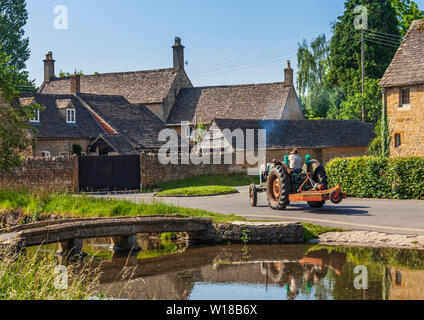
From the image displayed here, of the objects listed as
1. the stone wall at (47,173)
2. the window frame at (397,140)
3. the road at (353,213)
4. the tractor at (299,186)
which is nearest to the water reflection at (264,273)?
the road at (353,213)

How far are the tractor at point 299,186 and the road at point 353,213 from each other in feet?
1.48

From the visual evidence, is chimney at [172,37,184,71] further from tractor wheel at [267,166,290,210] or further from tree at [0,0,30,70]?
tractor wheel at [267,166,290,210]

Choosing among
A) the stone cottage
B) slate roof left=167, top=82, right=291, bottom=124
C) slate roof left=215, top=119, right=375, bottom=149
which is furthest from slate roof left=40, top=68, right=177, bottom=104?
the stone cottage

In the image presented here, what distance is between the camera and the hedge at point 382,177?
24.2m

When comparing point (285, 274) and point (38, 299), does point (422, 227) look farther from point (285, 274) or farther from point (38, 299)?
point (38, 299)

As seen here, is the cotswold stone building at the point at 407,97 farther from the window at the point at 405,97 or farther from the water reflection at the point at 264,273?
the water reflection at the point at 264,273

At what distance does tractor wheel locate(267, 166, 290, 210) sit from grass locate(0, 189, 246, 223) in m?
2.57

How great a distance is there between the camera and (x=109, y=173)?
36.1m

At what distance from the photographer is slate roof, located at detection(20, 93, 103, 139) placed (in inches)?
1799

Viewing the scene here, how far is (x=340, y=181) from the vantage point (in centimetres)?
2664

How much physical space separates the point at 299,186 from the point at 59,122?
31259 mm

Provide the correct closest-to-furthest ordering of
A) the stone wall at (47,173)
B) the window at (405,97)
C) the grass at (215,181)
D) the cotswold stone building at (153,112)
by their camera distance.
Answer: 1. the stone wall at (47,173)
2. the window at (405,97)
3. the grass at (215,181)
4. the cotswold stone building at (153,112)

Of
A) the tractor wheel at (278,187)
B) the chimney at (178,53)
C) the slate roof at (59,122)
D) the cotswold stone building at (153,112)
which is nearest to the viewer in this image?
the tractor wheel at (278,187)
